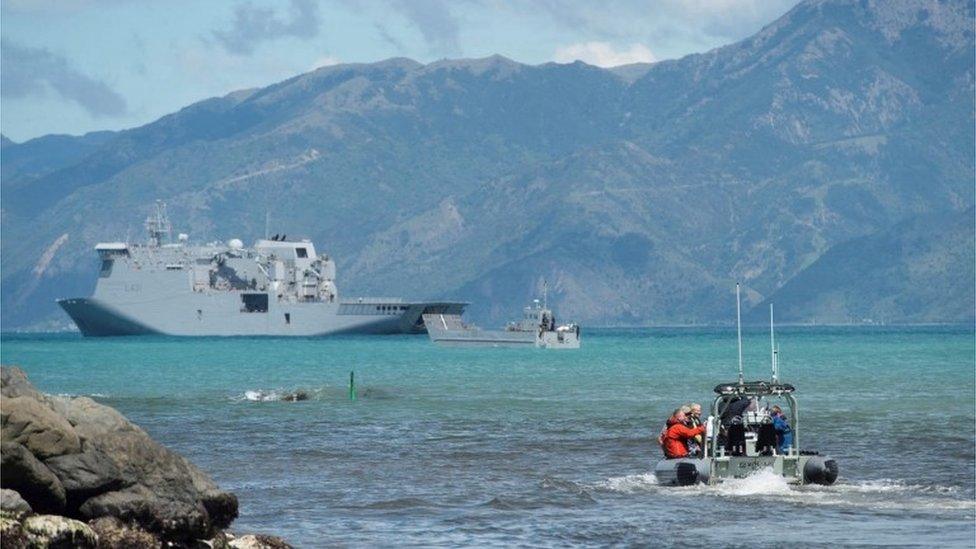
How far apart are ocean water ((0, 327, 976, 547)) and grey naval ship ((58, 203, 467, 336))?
97.7 m

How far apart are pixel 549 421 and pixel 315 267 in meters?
146

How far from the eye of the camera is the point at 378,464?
1550 inches

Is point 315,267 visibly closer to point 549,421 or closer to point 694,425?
point 549,421

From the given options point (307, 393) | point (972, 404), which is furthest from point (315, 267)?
point (972, 404)

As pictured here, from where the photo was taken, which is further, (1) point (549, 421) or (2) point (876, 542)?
(1) point (549, 421)

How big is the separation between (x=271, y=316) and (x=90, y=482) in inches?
6796

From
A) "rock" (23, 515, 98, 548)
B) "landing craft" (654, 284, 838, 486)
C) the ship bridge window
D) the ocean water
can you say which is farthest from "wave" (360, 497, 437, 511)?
the ship bridge window

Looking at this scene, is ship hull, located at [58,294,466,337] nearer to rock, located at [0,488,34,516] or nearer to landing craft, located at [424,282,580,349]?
landing craft, located at [424,282,580,349]

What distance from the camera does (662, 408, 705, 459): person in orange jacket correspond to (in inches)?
1321

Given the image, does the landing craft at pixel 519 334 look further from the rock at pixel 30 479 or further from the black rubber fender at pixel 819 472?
the rock at pixel 30 479

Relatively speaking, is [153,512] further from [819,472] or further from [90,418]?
[819,472]

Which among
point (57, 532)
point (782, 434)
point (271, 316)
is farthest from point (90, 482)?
point (271, 316)

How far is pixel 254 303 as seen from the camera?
643ft

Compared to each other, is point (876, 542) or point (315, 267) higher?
point (315, 267)
